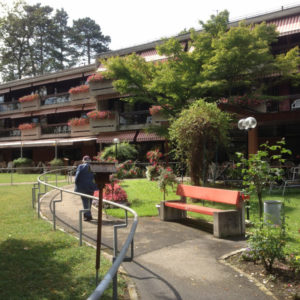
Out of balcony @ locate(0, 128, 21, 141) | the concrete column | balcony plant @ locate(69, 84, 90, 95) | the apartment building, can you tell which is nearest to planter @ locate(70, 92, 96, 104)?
the apartment building

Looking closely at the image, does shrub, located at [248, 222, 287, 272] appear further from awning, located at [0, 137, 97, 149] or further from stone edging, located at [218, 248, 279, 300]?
awning, located at [0, 137, 97, 149]

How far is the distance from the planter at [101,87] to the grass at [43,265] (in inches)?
770

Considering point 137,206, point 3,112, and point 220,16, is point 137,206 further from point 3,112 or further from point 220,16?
point 3,112

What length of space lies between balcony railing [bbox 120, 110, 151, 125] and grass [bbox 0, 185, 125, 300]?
59.5 feet

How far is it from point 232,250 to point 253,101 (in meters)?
13.2

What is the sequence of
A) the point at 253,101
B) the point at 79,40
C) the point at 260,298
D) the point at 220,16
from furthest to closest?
the point at 79,40
the point at 253,101
the point at 220,16
the point at 260,298

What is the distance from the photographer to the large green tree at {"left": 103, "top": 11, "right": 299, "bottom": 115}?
1457 cm

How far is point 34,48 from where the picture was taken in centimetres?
4850

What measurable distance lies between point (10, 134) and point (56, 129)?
26.2ft

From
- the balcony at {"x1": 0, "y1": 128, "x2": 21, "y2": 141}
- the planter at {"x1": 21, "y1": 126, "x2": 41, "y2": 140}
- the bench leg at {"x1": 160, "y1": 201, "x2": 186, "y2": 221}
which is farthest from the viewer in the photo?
the balcony at {"x1": 0, "y1": 128, "x2": 21, "y2": 141}

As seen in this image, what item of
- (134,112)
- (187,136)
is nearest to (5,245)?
(187,136)

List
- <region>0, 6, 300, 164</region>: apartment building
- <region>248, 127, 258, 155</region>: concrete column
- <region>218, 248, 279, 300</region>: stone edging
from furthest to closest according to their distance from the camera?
<region>0, 6, 300, 164</region>: apartment building → <region>248, 127, 258, 155</region>: concrete column → <region>218, 248, 279, 300</region>: stone edging


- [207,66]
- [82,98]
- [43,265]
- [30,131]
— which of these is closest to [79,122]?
[82,98]

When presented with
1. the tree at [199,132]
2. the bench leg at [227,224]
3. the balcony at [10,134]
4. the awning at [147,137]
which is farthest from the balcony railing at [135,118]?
the bench leg at [227,224]
